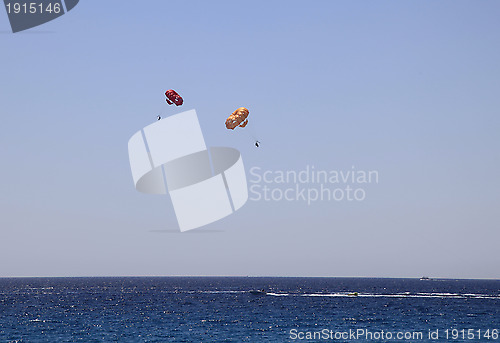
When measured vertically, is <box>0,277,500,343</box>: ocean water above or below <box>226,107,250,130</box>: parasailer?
below

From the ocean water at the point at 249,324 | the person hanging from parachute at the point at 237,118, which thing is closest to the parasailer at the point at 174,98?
the person hanging from parachute at the point at 237,118

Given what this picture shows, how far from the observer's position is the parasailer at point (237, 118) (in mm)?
72125

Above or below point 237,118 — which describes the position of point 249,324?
below

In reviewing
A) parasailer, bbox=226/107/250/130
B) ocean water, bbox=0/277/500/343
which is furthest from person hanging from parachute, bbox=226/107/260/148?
ocean water, bbox=0/277/500/343

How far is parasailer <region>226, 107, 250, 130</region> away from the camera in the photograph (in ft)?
237

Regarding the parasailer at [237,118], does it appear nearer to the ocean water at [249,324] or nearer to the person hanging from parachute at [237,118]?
the person hanging from parachute at [237,118]

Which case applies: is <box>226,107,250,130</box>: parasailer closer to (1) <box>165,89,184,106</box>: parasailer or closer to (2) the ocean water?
(1) <box>165,89,184,106</box>: parasailer

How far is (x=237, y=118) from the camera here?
7294 centimetres

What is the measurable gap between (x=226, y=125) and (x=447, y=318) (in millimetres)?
63007

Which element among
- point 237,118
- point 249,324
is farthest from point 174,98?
point 249,324

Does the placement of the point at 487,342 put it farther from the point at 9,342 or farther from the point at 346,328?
the point at 9,342

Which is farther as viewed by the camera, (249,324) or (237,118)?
(249,324)

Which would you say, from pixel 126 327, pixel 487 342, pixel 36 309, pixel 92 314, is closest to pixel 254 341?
pixel 126 327

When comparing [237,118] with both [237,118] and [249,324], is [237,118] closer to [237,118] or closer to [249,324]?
[237,118]
